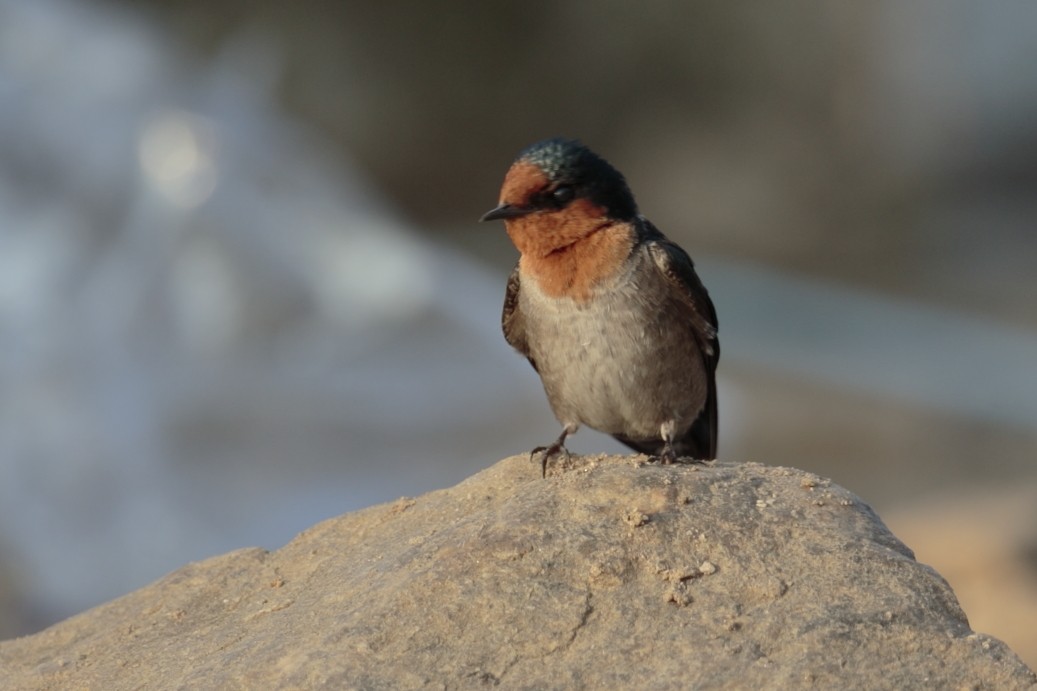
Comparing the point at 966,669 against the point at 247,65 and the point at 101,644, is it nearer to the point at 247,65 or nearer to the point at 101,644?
the point at 101,644

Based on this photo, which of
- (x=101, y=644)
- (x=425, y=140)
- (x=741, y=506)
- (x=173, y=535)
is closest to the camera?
(x=741, y=506)

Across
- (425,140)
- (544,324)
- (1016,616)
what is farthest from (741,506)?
(425,140)

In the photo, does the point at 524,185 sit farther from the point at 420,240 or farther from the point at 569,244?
the point at 420,240

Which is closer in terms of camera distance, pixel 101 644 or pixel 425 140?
pixel 101 644

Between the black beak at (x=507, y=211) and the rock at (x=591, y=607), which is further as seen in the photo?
the black beak at (x=507, y=211)

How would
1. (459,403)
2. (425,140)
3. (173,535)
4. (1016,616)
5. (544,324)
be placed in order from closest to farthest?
(544,324) → (1016,616) → (173,535) → (459,403) → (425,140)

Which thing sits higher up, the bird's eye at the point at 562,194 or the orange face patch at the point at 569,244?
the bird's eye at the point at 562,194

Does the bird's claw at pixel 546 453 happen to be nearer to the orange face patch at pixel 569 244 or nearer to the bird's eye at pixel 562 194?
the orange face patch at pixel 569 244

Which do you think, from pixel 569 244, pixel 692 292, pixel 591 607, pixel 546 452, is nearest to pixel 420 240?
pixel 692 292

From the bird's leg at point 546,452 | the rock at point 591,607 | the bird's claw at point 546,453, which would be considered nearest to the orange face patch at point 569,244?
the bird's leg at point 546,452
